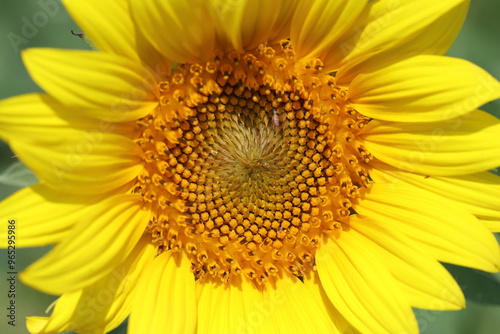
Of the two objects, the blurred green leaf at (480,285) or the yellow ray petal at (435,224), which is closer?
the yellow ray petal at (435,224)

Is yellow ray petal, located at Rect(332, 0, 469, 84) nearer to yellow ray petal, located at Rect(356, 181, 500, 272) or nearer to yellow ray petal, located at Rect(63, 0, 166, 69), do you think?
yellow ray petal, located at Rect(356, 181, 500, 272)

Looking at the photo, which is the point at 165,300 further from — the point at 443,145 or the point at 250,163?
the point at 443,145

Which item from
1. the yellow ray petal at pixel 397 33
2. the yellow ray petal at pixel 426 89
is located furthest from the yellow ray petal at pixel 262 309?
the yellow ray petal at pixel 397 33

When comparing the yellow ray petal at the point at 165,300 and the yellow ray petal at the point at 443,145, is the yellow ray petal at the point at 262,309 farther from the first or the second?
the yellow ray petal at the point at 443,145

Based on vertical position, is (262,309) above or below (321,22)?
below

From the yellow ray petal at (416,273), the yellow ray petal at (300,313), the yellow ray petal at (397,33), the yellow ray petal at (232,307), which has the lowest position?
the yellow ray petal at (232,307)

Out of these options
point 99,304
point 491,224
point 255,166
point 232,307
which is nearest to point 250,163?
point 255,166
